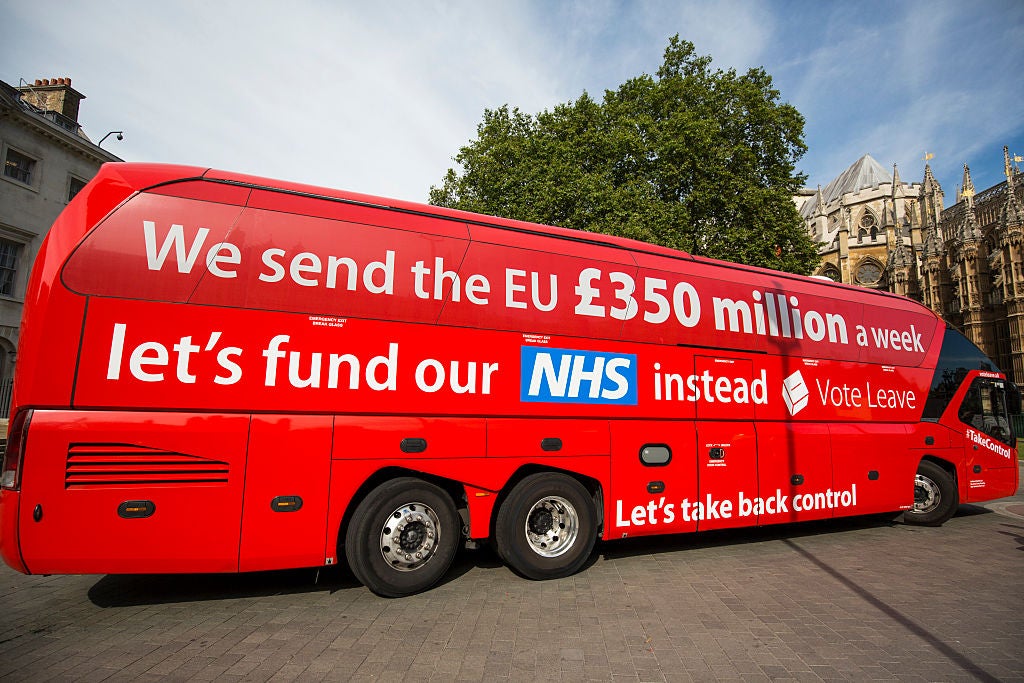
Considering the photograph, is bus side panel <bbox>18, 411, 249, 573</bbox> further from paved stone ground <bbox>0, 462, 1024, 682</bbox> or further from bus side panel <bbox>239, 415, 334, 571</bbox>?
paved stone ground <bbox>0, 462, 1024, 682</bbox>

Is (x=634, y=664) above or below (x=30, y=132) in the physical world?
below

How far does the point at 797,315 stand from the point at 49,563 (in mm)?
9101

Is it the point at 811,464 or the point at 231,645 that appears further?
Answer: the point at 811,464

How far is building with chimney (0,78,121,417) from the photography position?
19.7 m

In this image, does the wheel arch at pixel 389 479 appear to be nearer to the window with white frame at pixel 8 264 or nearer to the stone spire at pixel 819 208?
the window with white frame at pixel 8 264

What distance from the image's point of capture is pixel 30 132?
20.6m

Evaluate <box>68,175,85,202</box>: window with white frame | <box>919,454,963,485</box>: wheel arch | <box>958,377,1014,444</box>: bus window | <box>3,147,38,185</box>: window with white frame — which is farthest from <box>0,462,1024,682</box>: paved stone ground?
<box>68,175,85,202</box>: window with white frame

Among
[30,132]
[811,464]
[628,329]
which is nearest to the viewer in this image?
[628,329]

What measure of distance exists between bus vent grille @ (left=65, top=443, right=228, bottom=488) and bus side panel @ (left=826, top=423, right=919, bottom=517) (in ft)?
26.5

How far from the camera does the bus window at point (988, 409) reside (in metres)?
9.22

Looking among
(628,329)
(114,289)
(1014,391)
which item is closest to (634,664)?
(628,329)

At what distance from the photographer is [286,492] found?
4.81 m

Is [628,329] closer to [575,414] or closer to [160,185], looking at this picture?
[575,414]

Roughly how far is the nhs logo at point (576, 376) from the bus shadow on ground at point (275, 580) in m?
2.19
